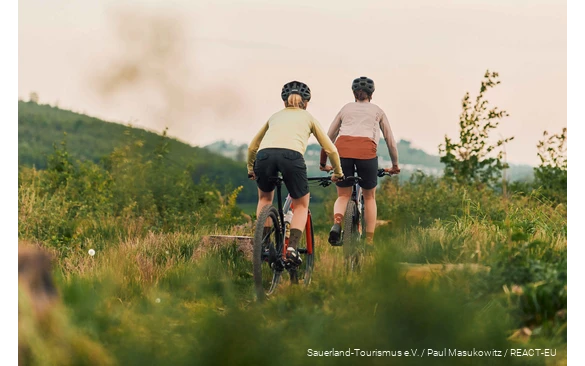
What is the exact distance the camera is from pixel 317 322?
4742 mm

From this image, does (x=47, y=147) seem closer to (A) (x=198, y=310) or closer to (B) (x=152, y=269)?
(B) (x=152, y=269)

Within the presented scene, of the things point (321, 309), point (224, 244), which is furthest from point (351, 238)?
point (321, 309)

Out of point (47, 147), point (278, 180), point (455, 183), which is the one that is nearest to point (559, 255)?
point (278, 180)

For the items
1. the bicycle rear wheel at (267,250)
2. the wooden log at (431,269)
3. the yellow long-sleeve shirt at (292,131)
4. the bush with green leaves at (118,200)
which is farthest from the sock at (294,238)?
the bush with green leaves at (118,200)

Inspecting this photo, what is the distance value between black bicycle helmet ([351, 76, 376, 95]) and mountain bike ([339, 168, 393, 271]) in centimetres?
86

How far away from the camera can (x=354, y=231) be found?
6.96 metres

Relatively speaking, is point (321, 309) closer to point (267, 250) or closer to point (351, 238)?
point (267, 250)

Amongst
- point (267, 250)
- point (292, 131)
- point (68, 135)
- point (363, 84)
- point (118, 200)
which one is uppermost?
point (68, 135)

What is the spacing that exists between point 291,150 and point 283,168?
6.4 inches

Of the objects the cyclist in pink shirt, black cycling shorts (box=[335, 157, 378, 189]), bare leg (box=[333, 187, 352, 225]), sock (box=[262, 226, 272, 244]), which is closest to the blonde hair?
the cyclist in pink shirt

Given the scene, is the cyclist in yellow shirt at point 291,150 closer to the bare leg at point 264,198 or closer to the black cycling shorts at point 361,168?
the bare leg at point 264,198

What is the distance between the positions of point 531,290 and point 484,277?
14.0 inches

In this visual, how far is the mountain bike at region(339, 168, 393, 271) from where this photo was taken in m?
6.05

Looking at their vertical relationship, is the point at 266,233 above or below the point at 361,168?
below
